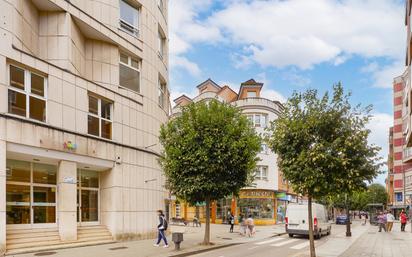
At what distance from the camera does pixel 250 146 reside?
18.4 metres

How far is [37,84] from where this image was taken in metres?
16.0

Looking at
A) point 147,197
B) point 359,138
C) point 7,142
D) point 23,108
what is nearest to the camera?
point 359,138

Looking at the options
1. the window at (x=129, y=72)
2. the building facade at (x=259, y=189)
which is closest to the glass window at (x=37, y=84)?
the window at (x=129, y=72)

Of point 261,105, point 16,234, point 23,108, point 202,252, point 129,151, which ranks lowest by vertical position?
point 202,252

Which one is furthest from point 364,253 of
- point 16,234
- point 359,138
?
point 16,234

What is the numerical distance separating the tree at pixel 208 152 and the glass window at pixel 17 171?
5820mm

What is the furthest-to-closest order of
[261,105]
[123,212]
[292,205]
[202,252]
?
1. [261,105]
2. [292,205]
3. [123,212]
4. [202,252]

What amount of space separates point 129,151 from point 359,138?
11.8 m

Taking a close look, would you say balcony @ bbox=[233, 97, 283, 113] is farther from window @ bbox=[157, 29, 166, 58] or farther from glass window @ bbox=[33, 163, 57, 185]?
glass window @ bbox=[33, 163, 57, 185]

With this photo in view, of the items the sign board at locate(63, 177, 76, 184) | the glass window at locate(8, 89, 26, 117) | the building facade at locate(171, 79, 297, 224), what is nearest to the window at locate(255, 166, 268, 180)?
the building facade at locate(171, 79, 297, 224)

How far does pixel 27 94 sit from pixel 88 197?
20.3 ft

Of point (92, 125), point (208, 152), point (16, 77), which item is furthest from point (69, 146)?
point (208, 152)

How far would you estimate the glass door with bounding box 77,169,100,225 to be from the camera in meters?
18.8

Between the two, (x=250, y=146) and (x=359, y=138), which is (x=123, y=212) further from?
(x=359, y=138)
